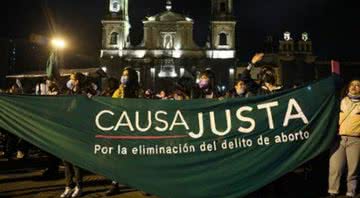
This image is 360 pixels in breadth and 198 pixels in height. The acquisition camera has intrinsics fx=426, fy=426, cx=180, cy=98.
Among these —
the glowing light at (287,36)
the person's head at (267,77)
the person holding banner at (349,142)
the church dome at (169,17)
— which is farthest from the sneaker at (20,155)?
the glowing light at (287,36)

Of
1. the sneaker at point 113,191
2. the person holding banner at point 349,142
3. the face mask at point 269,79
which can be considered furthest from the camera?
the face mask at point 269,79

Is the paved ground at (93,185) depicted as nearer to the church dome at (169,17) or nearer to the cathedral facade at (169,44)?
the cathedral facade at (169,44)

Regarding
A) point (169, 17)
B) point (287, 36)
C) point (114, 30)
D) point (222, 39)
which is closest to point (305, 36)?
point (287, 36)

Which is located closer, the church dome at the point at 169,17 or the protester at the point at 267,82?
the protester at the point at 267,82

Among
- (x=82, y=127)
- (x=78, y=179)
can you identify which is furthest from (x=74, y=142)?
(x=78, y=179)

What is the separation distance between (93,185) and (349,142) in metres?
4.53

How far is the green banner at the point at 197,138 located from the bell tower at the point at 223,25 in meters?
58.7

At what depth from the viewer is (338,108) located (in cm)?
597

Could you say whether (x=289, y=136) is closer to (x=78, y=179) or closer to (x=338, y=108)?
(x=338, y=108)

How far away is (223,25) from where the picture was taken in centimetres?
6431

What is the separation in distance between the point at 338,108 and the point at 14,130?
15.1 ft

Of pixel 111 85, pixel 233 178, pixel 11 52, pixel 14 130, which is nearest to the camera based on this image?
pixel 233 178

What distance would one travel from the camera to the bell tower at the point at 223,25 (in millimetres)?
63938

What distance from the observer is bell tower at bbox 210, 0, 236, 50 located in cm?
6394
